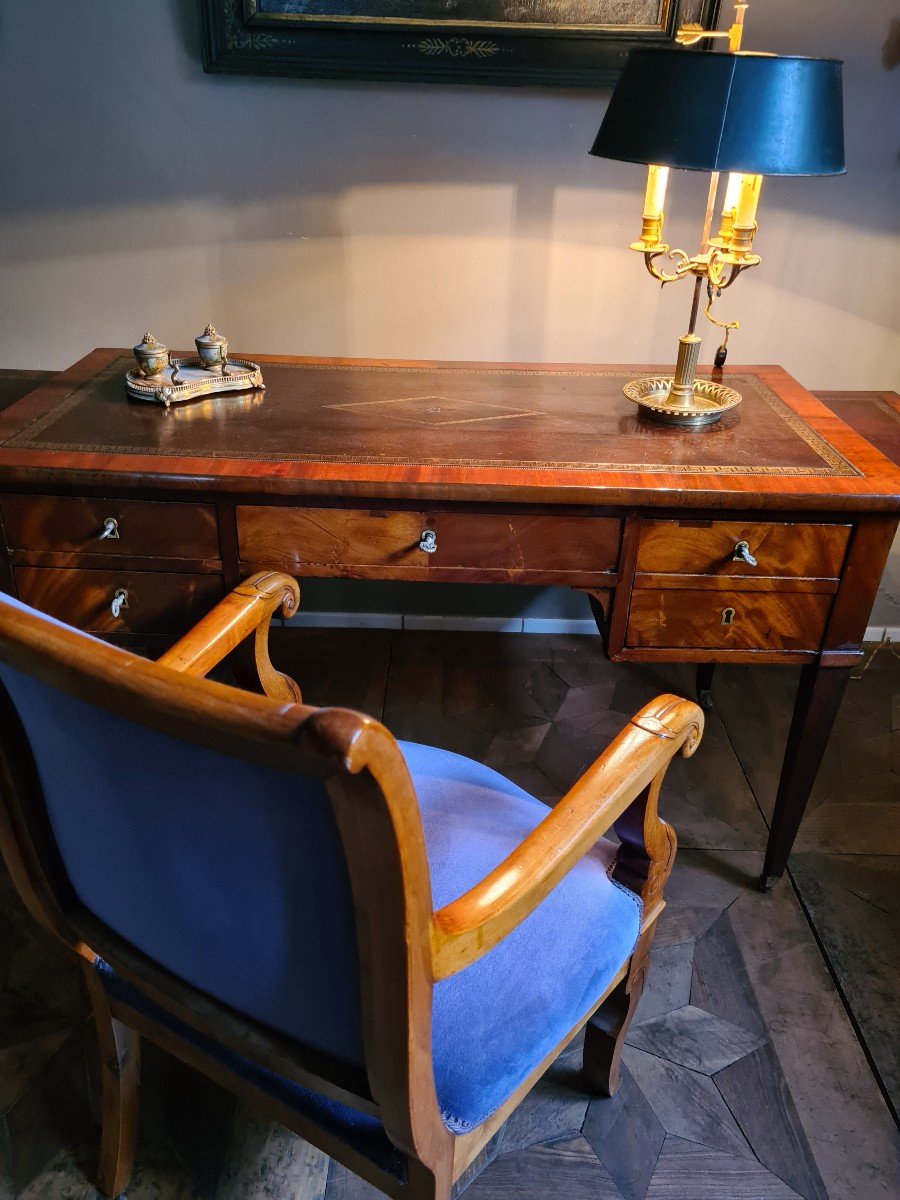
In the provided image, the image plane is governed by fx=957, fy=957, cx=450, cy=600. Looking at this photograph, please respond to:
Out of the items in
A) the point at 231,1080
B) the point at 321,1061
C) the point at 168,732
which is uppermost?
the point at 168,732

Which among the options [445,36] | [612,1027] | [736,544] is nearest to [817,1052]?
[612,1027]

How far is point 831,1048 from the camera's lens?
1.32 m

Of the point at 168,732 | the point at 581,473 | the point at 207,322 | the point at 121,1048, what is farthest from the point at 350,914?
the point at 207,322

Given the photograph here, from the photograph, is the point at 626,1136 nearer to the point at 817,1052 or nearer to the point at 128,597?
the point at 817,1052

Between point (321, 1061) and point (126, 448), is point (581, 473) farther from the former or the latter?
point (321, 1061)

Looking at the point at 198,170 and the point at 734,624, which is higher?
the point at 198,170

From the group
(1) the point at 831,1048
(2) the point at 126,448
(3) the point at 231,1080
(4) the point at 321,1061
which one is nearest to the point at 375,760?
(4) the point at 321,1061

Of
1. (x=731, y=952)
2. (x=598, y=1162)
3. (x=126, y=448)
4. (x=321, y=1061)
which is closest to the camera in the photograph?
(x=321, y=1061)

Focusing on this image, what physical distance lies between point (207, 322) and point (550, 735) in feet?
3.55

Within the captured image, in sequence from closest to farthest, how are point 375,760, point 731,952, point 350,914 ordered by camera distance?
point 375,760
point 350,914
point 731,952

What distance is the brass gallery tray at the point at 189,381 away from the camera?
1423mm

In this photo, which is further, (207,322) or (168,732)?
(207,322)

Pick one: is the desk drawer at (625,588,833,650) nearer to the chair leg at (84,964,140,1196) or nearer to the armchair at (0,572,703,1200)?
the armchair at (0,572,703,1200)

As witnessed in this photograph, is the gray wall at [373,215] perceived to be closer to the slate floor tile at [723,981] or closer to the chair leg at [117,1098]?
the slate floor tile at [723,981]
